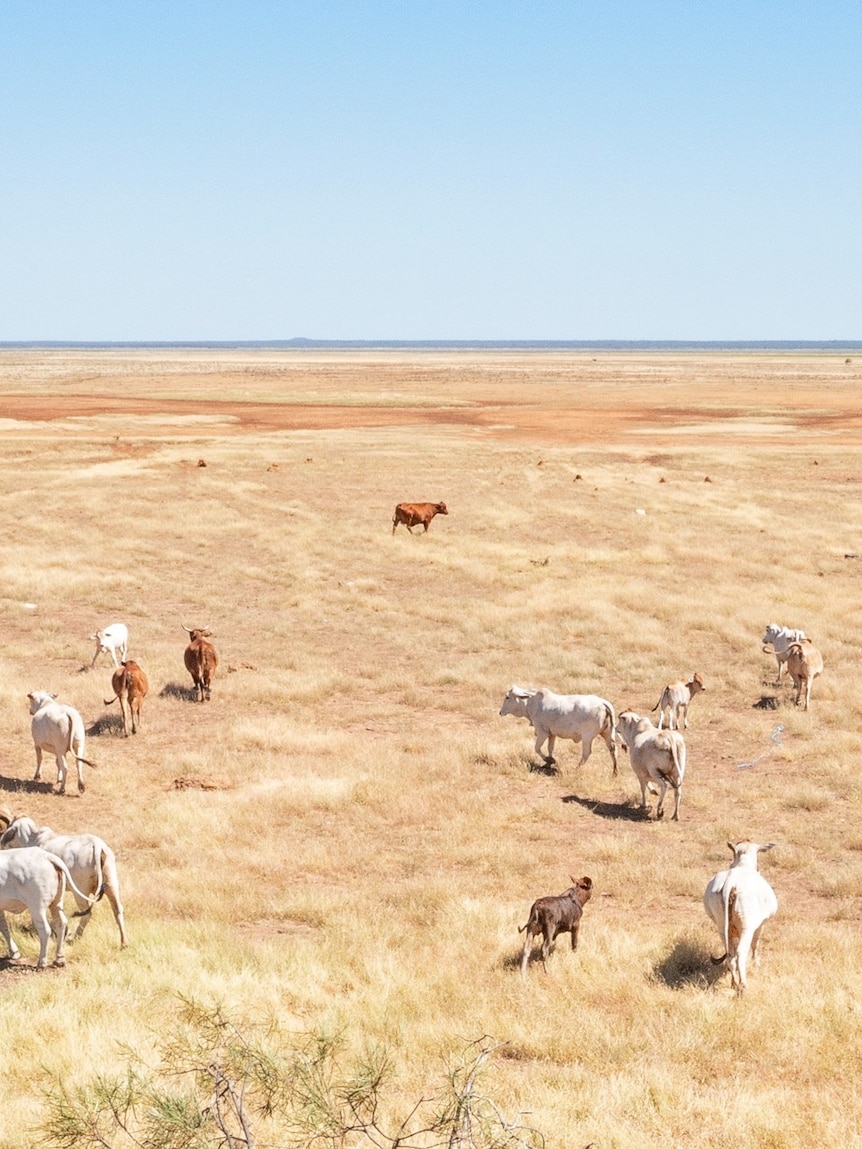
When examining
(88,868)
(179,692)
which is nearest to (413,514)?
(179,692)

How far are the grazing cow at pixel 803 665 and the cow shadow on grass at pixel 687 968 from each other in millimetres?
9028

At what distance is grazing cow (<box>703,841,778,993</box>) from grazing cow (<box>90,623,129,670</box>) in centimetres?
1262

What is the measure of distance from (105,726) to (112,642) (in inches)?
128

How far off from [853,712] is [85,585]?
56.9 feet

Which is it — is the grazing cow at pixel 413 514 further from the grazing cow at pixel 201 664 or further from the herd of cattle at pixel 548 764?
the grazing cow at pixel 201 664

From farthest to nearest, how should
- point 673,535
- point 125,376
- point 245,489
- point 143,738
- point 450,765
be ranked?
point 125,376
point 245,489
point 673,535
point 143,738
point 450,765

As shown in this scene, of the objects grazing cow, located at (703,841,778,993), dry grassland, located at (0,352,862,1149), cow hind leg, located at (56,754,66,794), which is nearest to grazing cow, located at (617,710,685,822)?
dry grassland, located at (0,352,862,1149)

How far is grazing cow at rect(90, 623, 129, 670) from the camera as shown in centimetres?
1927

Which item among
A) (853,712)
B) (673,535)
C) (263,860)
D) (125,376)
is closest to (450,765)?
(263,860)

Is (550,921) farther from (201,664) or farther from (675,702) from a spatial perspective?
(201,664)

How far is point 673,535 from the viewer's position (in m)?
32.9

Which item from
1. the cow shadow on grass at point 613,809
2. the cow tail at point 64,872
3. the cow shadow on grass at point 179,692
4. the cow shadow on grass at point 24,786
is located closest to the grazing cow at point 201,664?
the cow shadow on grass at point 179,692

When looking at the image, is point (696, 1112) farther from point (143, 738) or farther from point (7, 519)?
point (7, 519)

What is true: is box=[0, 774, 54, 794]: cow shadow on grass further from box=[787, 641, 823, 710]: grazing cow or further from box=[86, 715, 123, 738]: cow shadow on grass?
box=[787, 641, 823, 710]: grazing cow
